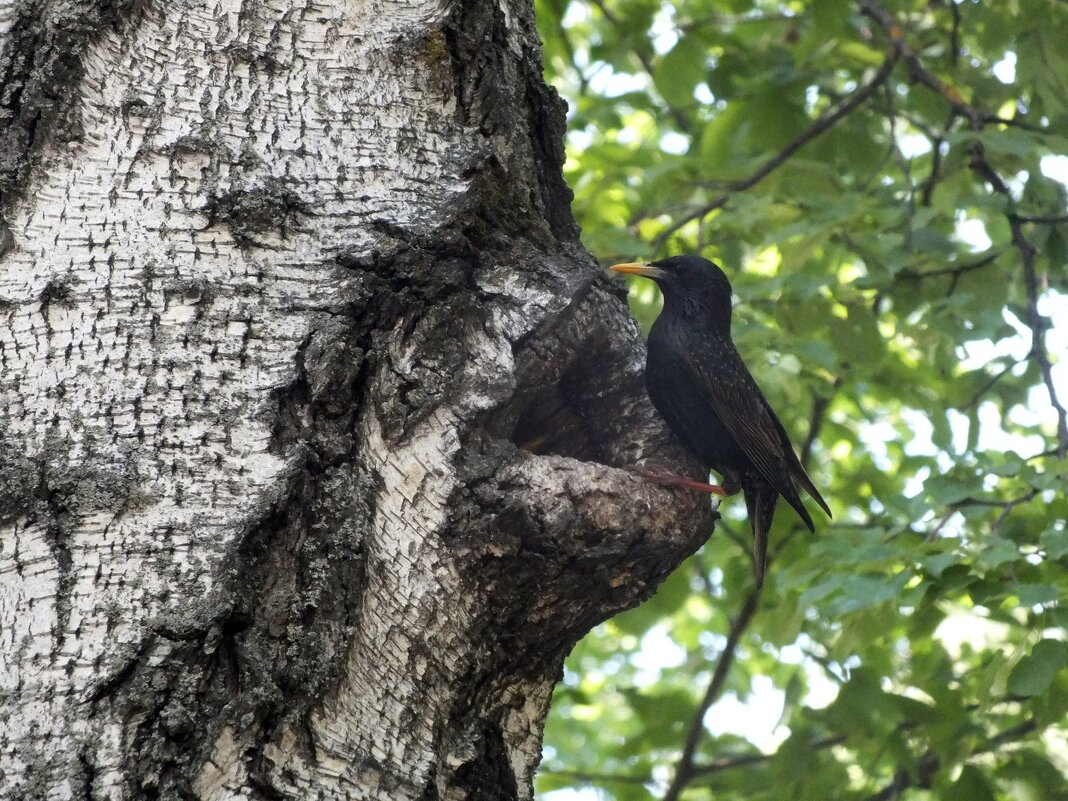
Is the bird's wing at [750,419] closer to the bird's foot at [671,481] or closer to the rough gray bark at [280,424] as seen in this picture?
the bird's foot at [671,481]

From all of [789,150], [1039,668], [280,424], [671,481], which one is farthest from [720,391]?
[280,424]

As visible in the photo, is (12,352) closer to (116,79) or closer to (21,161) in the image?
(21,161)

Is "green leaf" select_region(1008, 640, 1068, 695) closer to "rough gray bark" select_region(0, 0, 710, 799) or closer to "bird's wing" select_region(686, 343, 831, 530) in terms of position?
"bird's wing" select_region(686, 343, 831, 530)

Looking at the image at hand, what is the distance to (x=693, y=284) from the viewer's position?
4.15 m

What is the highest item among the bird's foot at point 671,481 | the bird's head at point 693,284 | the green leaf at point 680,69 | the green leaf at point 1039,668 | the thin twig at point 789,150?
the green leaf at point 680,69

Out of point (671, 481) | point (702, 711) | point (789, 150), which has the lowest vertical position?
point (671, 481)

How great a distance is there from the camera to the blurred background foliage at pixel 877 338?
335 cm

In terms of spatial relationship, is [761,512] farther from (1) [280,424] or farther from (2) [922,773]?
(1) [280,424]

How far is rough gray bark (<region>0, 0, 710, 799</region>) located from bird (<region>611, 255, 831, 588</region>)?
1092 mm

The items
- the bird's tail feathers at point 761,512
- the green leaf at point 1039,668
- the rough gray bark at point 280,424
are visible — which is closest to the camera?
the rough gray bark at point 280,424

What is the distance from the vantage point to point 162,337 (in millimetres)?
1790

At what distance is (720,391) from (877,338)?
1.12 m

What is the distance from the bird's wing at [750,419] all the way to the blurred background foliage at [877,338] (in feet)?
0.83

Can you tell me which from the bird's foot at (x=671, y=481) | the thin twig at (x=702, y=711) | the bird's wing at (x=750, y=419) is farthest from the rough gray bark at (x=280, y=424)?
the thin twig at (x=702, y=711)
